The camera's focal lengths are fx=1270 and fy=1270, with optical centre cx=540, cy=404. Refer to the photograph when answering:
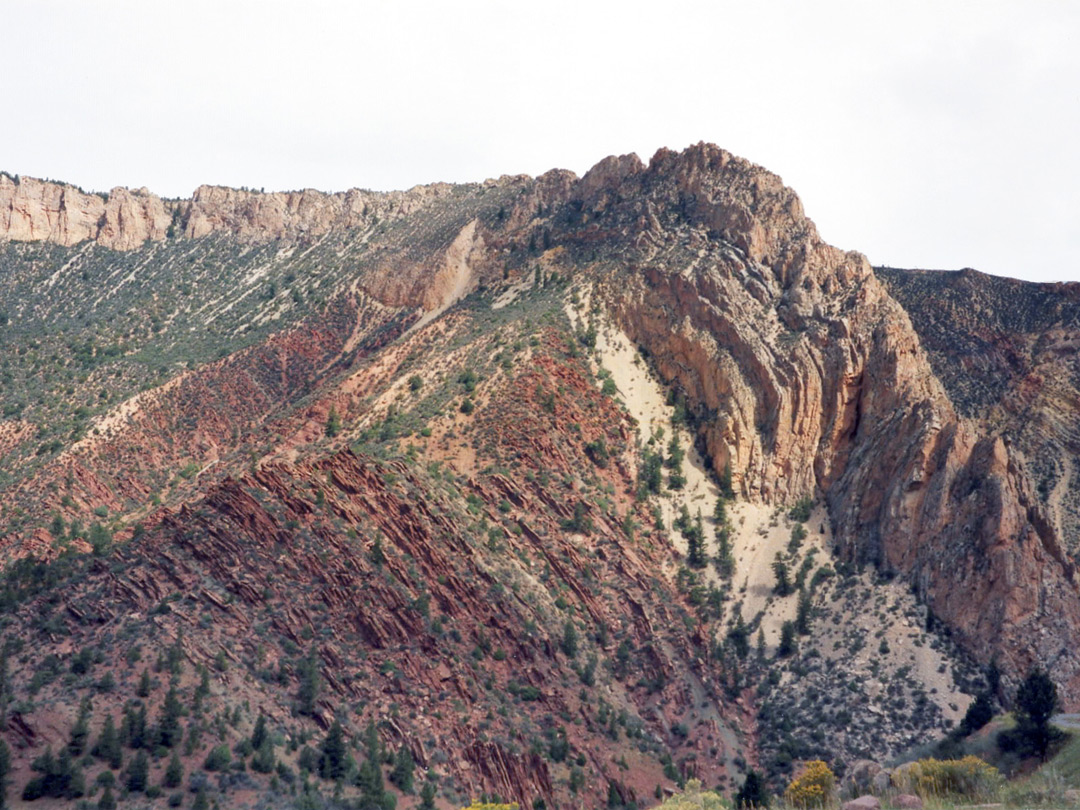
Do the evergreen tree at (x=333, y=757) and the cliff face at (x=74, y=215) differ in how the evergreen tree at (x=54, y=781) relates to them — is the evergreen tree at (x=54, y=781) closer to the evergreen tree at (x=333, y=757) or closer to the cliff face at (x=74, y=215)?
the evergreen tree at (x=333, y=757)

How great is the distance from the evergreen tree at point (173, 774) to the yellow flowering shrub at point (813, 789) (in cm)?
2743

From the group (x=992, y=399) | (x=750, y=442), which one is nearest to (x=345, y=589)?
(x=750, y=442)

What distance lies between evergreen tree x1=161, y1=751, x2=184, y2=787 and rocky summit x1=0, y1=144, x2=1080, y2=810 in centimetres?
16

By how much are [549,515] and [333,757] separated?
87.1 feet

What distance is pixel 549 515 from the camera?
83.9 m

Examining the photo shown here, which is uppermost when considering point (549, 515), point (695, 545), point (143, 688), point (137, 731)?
point (549, 515)

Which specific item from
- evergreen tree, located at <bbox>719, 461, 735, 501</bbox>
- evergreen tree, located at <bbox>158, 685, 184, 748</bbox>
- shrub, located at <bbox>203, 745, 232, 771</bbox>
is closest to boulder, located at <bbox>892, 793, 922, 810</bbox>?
shrub, located at <bbox>203, 745, 232, 771</bbox>

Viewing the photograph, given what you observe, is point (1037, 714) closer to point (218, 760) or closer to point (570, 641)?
point (570, 641)

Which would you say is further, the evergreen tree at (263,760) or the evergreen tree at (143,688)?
the evergreen tree at (143,688)

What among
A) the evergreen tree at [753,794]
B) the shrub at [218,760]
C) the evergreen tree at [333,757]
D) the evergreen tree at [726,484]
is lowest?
the evergreen tree at [753,794]

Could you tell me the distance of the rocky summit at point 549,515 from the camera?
65625 millimetres

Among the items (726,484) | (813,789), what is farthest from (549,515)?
(813,789)

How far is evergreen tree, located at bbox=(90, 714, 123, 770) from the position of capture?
57281 mm

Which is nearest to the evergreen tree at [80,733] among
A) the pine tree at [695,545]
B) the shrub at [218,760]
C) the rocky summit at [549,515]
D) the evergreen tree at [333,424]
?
the rocky summit at [549,515]
